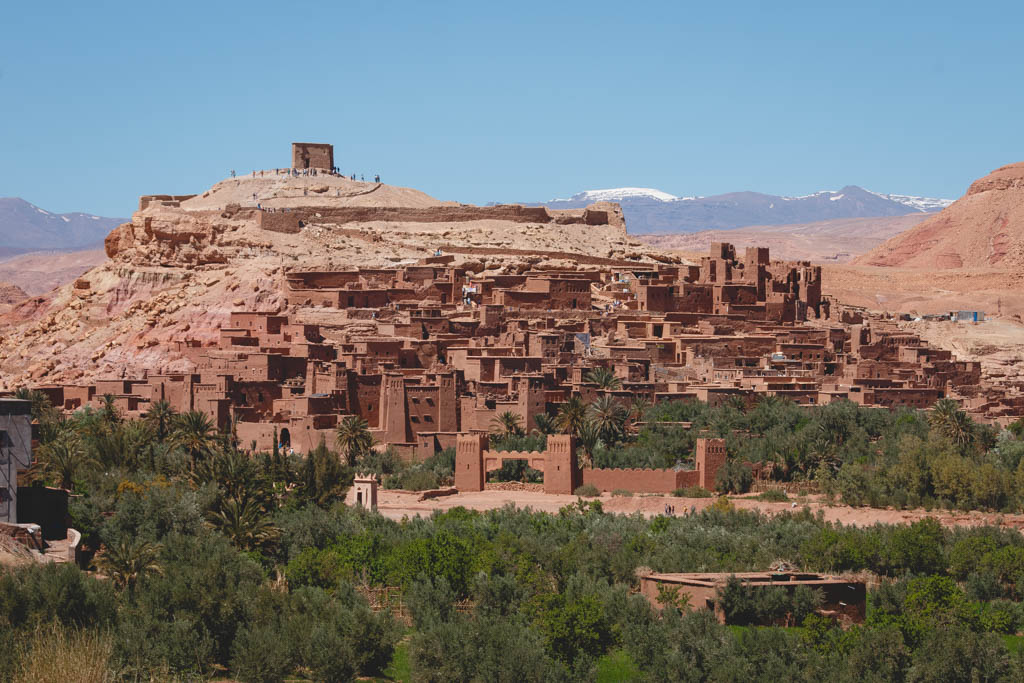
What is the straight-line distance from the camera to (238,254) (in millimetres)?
60625

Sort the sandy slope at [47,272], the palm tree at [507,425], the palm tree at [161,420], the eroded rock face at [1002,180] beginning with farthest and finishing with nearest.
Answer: the sandy slope at [47,272] < the eroded rock face at [1002,180] < the palm tree at [507,425] < the palm tree at [161,420]

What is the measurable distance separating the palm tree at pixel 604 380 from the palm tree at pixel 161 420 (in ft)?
33.0

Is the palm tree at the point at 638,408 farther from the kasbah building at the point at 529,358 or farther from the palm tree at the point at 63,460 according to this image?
the palm tree at the point at 63,460

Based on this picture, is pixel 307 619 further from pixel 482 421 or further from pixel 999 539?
pixel 482 421

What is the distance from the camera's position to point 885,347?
5434 centimetres

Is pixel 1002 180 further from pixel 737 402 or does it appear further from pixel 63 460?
pixel 63 460

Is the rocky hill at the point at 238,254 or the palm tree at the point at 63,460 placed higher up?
the rocky hill at the point at 238,254

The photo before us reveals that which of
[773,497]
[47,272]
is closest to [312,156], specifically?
[773,497]

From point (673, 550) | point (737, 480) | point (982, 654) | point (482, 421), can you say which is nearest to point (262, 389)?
point (482, 421)

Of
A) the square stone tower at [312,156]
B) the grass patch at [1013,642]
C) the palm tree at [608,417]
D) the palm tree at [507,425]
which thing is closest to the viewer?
the grass patch at [1013,642]

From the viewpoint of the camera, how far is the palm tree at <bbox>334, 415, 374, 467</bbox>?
42.2m

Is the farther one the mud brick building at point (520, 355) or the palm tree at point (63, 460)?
the mud brick building at point (520, 355)

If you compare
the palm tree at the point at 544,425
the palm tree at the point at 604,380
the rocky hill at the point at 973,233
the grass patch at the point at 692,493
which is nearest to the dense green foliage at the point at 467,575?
the palm tree at the point at 544,425

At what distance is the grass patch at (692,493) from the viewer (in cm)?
3978
